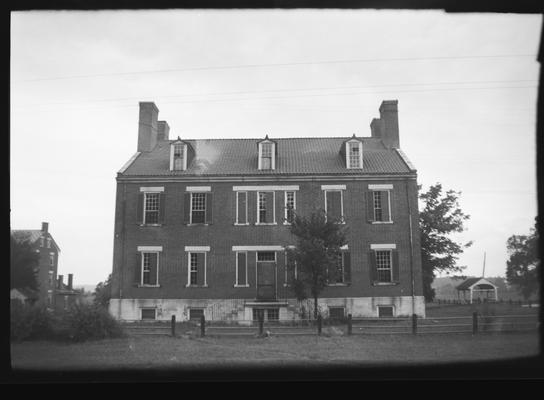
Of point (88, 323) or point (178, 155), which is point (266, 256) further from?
point (88, 323)

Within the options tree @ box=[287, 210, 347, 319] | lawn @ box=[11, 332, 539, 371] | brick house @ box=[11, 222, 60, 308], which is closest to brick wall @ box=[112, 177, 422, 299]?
tree @ box=[287, 210, 347, 319]

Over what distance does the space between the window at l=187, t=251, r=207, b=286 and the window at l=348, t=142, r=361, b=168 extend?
904 centimetres

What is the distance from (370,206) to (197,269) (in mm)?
9301

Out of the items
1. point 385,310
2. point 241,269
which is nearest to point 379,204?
point 385,310

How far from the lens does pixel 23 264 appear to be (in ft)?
54.8

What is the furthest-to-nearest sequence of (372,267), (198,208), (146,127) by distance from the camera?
(146,127), (198,208), (372,267)

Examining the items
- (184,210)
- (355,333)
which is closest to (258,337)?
(355,333)

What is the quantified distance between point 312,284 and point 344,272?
3603 millimetres

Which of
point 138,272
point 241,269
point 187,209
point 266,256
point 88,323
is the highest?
point 187,209

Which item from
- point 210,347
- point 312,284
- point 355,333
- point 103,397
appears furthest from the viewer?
point 312,284

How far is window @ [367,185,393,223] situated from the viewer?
2377cm

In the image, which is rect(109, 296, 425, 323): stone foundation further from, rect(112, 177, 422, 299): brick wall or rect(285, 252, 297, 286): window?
rect(285, 252, 297, 286): window

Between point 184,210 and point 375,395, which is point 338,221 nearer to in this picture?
point 184,210

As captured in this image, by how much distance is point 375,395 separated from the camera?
263 cm
